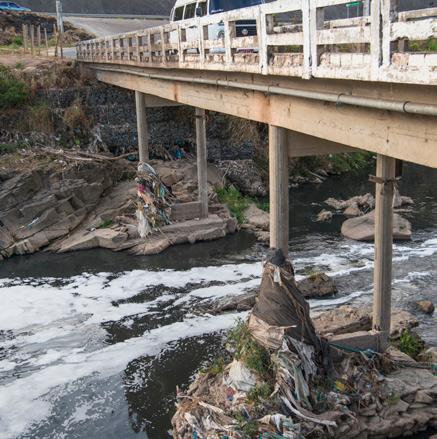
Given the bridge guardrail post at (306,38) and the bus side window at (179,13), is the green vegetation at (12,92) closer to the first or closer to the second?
the bus side window at (179,13)

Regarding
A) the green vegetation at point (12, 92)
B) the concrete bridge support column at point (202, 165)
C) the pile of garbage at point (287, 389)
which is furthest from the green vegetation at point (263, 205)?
the pile of garbage at point (287, 389)

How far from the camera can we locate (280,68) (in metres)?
8.64

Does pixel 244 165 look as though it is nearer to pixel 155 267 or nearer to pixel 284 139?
pixel 155 267

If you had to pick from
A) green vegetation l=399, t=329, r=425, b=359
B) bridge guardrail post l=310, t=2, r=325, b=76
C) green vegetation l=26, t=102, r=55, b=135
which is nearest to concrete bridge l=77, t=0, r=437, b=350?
bridge guardrail post l=310, t=2, r=325, b=76

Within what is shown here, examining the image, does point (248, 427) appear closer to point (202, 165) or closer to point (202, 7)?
point (202, 165)

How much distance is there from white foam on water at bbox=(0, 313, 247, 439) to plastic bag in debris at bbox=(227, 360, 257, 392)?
3233 millimetres

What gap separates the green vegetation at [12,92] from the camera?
78.0 feet

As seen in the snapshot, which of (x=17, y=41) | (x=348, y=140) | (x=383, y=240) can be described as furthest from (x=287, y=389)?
(x=17, y=41)

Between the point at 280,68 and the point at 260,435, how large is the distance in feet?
16.9

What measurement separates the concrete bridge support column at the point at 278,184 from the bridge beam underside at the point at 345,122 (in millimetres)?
276

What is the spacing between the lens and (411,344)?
10.6 metres

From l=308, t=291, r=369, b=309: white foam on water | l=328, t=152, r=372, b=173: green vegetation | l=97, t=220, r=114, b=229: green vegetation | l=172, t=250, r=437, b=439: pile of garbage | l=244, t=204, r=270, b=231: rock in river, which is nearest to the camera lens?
l=172, t=250, r=437, b=439: pile of garbage

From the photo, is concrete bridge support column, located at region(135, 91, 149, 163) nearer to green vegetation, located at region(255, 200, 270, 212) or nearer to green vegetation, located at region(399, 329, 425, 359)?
green vegetation, located at region(255, 200, 270, 212)

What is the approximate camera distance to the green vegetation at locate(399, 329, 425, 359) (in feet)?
34.2
